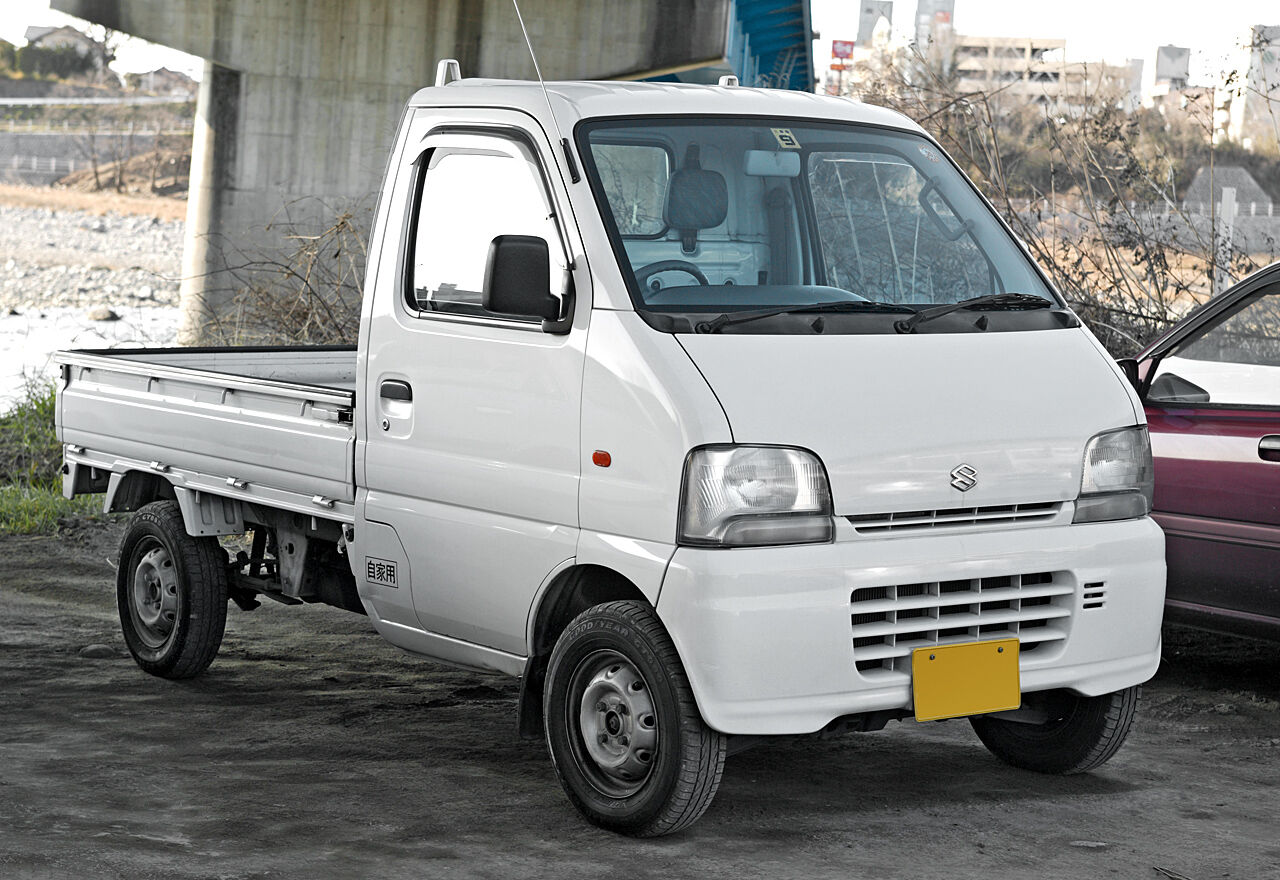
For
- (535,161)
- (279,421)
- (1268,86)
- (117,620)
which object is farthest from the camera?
(1268,86)

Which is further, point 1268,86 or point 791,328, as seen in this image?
point 1268,86

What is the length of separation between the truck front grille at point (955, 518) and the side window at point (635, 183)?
1099 millimetres

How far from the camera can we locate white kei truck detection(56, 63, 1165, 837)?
13.7 ft

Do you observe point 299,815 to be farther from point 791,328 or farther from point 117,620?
point 117,620

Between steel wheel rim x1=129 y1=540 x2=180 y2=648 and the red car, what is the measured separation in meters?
3.82

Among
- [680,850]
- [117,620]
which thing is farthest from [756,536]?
[117,620]

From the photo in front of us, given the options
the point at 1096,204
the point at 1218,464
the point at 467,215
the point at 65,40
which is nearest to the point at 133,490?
the point at 467,215

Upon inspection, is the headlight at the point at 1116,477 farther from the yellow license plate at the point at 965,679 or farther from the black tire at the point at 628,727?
the black tire at the point at 628,727

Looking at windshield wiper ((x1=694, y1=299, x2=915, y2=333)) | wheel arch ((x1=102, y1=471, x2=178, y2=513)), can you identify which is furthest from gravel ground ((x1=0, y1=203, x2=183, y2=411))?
windshield wiper ((x1=694, y1=299, x2=915, y2=333))

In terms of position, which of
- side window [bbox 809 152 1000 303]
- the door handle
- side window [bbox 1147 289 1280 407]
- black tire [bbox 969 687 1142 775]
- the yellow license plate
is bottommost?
black tire [bbox 969 687 1142 775]

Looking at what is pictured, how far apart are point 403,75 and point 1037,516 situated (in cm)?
1356

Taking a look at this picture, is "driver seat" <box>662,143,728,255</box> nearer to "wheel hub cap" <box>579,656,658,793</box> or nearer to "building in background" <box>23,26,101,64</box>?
"wheel hub cap" <box>579,656,658,793</box>

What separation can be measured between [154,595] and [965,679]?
3618mm

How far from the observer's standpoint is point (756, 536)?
13.6 feet
